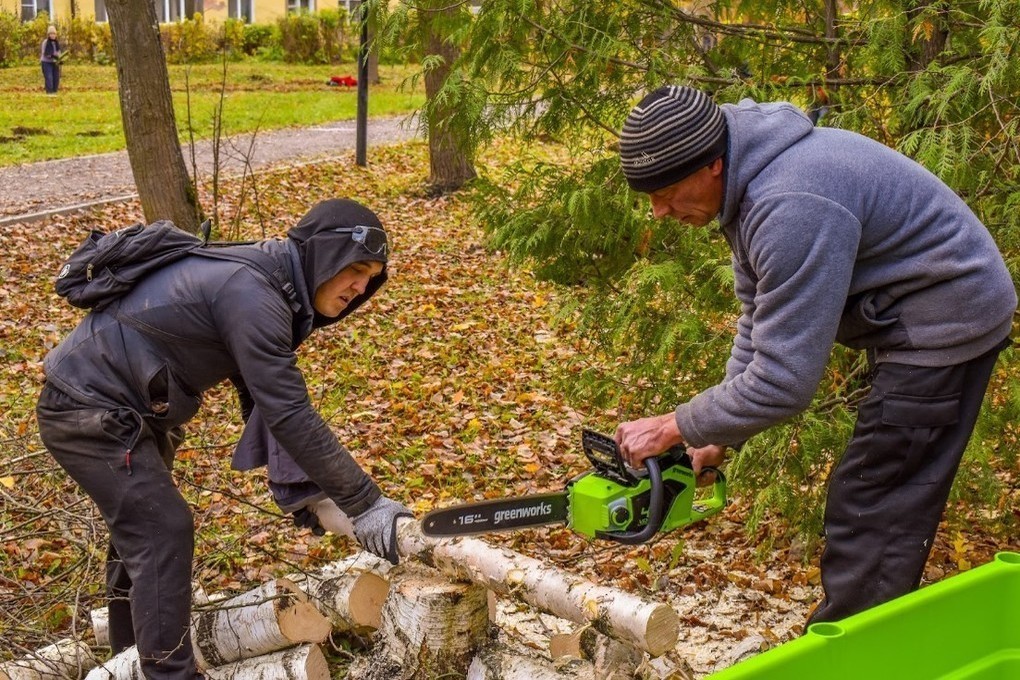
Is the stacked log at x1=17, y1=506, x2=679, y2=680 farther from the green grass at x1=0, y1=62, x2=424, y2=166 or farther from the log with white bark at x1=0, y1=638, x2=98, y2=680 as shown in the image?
the green grass at x1=0, y1=62, x2=424, y2=166

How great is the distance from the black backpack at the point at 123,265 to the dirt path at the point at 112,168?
204 inches

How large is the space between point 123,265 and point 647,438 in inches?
75.4

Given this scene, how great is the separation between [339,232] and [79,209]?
8724 mm

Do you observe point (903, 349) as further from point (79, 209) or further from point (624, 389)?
point (79, 209)

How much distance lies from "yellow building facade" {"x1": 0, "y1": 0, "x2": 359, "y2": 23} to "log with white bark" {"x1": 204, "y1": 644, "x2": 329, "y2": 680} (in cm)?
2819

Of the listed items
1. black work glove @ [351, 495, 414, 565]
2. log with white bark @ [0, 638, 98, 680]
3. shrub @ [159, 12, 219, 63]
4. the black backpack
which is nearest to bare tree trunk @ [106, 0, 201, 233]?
log with white bark @ [0, 638, 98, 680]

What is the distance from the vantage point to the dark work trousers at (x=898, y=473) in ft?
9.77

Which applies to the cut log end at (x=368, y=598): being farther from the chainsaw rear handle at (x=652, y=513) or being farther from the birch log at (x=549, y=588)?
the chainsaw rear handle at (x=652, y=513)

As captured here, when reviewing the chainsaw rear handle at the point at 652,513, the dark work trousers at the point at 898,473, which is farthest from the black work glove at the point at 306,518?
the dark work trousers at the point at 898,473

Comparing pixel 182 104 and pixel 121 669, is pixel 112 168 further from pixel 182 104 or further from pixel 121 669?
pixel 121 669

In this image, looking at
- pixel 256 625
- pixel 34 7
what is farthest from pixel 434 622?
pixel 34 7

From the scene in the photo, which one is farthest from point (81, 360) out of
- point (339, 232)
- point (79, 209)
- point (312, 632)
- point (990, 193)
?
point (79, 209)

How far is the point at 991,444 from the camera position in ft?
15.4

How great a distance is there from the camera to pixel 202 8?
34562 mm
